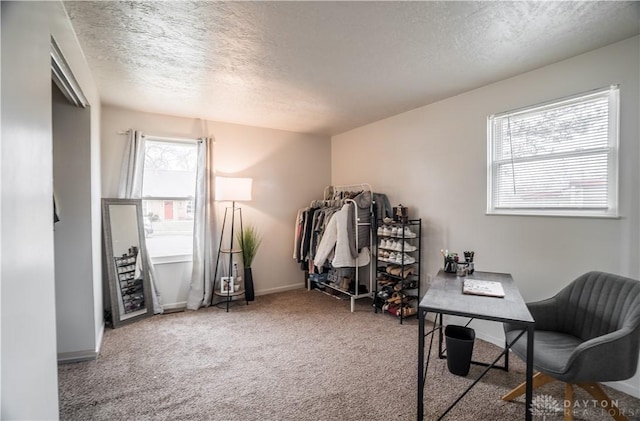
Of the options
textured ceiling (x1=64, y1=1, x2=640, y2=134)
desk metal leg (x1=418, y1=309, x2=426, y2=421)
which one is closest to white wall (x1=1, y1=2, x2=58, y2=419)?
textured ceiling (x1=64, y1=1, x2=640, y2=134)

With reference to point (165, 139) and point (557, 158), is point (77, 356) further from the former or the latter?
point (557, 158)

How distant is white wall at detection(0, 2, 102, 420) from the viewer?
2.99 feet

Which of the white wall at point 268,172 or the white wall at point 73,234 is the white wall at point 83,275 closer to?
the white wall at point 73,234

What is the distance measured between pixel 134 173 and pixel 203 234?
1070mm

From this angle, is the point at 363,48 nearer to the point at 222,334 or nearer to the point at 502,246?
the point at 502,246

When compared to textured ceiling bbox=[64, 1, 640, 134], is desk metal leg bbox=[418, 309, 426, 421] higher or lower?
lower

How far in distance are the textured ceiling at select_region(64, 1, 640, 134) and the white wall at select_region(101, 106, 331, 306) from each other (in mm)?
645

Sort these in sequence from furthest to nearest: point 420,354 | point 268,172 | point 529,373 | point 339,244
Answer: point 268,172, point 339,244, point 420,354, point 529,373

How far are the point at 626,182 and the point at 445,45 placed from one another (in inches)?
62.3

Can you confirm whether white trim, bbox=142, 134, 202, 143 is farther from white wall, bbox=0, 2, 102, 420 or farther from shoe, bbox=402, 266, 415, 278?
shoe, bbox=402, 266, 415, 278

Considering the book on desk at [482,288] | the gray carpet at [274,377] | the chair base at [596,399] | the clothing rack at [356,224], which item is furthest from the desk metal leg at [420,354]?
the clothing rack at [356,224]

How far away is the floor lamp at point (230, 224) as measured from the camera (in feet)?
12.4

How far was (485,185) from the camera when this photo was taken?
2.94 m

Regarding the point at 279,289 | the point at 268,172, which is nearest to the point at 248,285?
the point at 279,289
